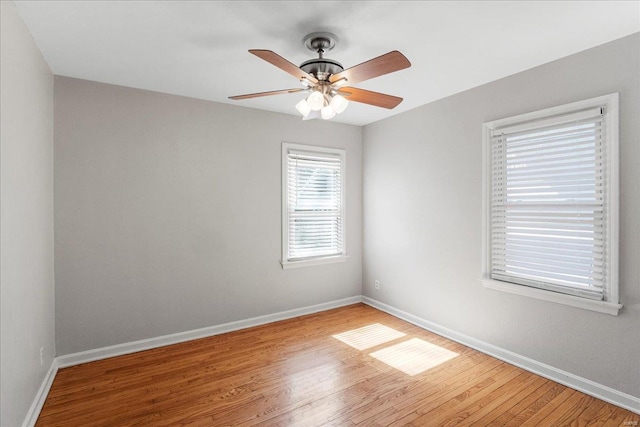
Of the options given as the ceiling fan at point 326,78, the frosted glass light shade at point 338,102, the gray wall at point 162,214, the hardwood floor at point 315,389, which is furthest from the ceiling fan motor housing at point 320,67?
the hardwood floor at point 315,389

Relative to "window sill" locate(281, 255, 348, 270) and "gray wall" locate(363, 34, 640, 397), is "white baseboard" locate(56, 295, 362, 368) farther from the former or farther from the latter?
"gray wall" locate(363, 34, 640, 397)

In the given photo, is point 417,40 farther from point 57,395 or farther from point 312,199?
point 57,395

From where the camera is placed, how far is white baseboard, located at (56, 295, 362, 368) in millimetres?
2890

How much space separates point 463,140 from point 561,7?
146 cm

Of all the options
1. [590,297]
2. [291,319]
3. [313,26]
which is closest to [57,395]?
[291,319]

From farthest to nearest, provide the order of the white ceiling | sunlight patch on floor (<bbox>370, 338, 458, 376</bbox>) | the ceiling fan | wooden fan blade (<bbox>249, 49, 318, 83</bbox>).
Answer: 1. sunlight patch on floor (<bbox>370, 338, 458, 376</bbox>)
2. the ceiling fan
3. the white ceiling
4. wooden fan blade (<bbox>249, 49, 318, 83</bbox>)

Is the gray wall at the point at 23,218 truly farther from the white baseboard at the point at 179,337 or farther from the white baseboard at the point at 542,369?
the white baseboard at the point at 542,369

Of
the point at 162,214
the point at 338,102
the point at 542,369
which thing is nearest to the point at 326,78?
the point at 338,102

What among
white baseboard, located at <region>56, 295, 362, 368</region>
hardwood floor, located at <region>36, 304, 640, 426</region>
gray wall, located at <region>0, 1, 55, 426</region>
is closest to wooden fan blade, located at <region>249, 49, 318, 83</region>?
gray wall, located at <region>0, 1, 55, 426</region>

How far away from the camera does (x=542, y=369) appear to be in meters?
→ 2.66

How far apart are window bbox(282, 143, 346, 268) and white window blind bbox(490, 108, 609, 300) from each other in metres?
1.97

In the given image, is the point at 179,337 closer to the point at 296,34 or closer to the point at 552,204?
the point at 296,34

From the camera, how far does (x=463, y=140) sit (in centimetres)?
328

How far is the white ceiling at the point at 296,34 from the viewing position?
190 centimetres
